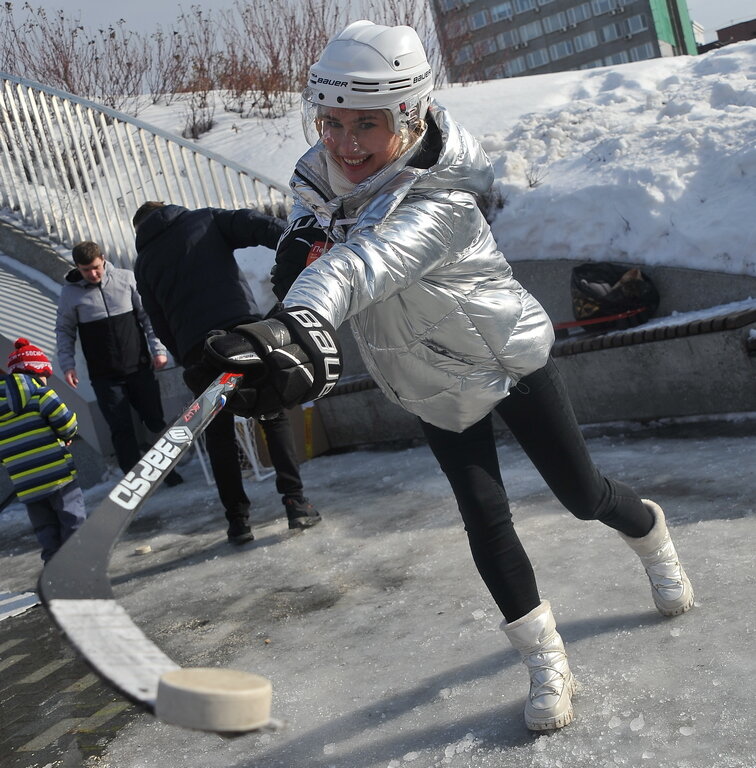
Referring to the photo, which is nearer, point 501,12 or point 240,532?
point 240,532

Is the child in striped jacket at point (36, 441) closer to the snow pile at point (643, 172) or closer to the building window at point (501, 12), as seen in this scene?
the snow pile at point (643, 172)

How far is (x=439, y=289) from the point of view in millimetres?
2410

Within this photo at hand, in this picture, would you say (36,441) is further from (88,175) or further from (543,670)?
(88,175)

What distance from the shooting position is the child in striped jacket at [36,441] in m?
5.05

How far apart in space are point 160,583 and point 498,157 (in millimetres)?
4388

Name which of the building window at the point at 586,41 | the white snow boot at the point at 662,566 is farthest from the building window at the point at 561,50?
the white snow boot at the point at 662,566

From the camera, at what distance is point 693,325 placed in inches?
197

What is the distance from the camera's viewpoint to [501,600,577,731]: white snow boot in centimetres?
244

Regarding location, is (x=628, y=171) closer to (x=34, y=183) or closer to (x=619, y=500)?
(x=619, y=500)

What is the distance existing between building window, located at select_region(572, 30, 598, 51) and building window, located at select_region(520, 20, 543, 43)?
3194 mm

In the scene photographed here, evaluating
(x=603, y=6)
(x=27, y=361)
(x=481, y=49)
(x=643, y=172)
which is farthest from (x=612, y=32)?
(x=27, y=361)

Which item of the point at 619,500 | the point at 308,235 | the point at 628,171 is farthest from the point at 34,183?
the point at 619,500

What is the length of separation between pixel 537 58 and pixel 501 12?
184 inches

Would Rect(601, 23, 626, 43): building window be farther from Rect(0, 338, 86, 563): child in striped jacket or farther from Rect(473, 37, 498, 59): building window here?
Rect(0, 338, 86, 563): child in striped jacket
